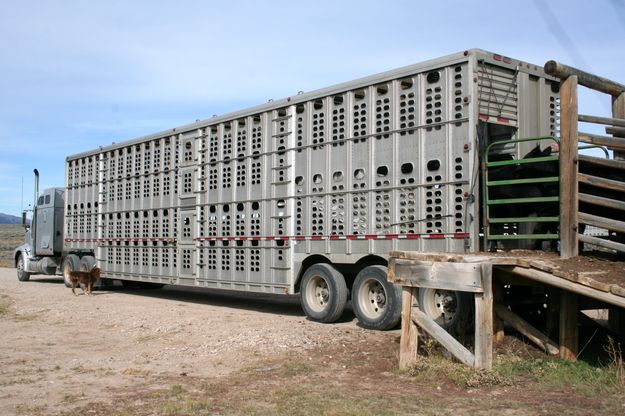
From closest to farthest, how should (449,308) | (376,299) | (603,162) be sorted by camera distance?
(603,162), (449,308), (376,299)

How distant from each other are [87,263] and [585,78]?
16.7m

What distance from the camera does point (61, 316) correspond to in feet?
44.4

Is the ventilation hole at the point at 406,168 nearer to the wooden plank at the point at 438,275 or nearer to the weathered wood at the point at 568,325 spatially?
the wooden plank at the point at 438,275

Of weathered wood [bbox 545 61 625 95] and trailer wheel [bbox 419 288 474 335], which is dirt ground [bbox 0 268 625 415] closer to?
trailer wheel [bbox 419 288 474 335]

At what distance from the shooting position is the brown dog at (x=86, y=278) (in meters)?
18.0

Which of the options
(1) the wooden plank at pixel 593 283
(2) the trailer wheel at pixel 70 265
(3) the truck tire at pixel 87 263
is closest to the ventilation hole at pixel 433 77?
(1) the wooden plank at pixel 593 283

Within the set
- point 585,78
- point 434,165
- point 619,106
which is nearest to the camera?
point 585,78

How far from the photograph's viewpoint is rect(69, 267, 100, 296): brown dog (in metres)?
18.0

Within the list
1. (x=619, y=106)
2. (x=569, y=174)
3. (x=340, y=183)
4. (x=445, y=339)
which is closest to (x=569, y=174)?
(x=569, y=174)

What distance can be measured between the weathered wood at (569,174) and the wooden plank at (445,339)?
1.67 metres

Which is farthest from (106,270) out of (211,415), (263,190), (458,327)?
(211,415)

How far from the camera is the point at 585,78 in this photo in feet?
25.3

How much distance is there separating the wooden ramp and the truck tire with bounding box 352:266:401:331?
251 centimetres

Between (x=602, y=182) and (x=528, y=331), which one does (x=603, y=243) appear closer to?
(x=602, y=182)
